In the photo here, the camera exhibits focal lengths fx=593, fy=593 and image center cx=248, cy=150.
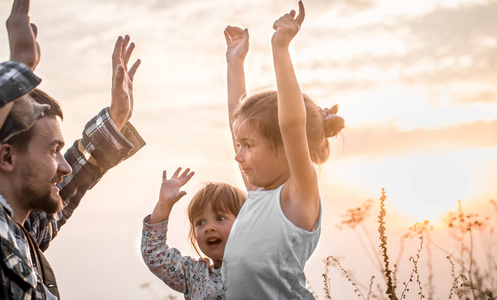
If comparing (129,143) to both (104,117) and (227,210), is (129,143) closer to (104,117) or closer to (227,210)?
(104,117)

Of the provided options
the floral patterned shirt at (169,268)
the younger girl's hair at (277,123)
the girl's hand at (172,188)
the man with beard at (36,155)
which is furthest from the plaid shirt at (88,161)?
the younger girl's hair at (277,123)

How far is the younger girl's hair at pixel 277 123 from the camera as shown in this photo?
3246 mm

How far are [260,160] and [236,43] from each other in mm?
1426

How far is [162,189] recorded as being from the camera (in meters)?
4.17

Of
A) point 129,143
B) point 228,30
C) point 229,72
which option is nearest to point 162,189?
point 129,143

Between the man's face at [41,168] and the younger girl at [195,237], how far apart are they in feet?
3.09

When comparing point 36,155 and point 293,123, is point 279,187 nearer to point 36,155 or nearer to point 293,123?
point 293,123

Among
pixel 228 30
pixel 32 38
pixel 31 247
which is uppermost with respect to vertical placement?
pixel 228 30

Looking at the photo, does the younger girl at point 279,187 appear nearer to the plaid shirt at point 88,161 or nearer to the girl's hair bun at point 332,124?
the girl's hair bun at point 332,124

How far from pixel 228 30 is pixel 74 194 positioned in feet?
5.40

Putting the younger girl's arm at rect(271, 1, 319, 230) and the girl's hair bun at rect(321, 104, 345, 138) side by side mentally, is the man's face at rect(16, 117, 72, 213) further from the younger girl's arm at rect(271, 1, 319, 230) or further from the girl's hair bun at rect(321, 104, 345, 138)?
the girl's hair bun at rect(321, 104, 345, 138)

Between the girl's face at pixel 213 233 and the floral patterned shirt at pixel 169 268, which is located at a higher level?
the girl's face at pixel 213 233

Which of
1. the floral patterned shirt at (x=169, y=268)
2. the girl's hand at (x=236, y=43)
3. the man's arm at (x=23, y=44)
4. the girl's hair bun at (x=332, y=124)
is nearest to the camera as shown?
the man's arm at (x=23, y=44)

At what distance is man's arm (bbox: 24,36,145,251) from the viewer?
4207 millimetres
